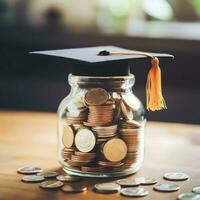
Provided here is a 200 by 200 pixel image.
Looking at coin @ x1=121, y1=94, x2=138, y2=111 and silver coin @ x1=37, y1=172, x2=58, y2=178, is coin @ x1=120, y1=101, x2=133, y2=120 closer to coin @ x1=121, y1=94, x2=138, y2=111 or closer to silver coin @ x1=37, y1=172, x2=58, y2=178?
coin @ x1=121, y1=94, x2=138, y2=111

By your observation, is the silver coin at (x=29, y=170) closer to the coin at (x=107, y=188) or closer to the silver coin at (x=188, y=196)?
the coin at (x=107, y=188)

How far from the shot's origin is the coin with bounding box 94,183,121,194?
112 cm

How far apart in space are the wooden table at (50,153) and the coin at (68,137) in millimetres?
75

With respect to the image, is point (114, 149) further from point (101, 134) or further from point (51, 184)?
point (51, 184)

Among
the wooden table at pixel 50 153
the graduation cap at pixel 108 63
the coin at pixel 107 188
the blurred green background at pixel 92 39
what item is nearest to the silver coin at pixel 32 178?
the wooden table at pixel 50 153

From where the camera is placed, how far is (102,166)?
1212mm

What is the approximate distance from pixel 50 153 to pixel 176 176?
35 cm

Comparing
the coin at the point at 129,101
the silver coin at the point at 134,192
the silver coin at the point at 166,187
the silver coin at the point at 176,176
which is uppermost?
the coin at the point at 129,101

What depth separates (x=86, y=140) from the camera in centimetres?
120

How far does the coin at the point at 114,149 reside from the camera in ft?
3.89

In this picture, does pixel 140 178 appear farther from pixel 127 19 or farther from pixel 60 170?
pixel 127 19

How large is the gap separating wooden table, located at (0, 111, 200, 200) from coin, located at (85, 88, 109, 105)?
16cm

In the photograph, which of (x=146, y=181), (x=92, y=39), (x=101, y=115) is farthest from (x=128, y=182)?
(x=92, y=39)

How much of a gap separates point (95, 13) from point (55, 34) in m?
0.21
